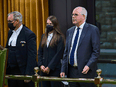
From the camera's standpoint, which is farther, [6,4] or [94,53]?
[6,4]

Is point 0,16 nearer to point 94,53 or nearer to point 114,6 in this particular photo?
point 94,53

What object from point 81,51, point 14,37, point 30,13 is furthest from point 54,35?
point 30,13

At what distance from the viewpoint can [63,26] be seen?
392 centimetres

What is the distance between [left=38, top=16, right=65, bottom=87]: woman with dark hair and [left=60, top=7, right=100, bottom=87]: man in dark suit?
34 centimetres

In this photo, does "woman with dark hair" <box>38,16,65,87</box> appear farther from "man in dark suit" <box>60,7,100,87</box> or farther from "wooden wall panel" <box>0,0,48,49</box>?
"wooden wall panel" <box>0,0,48,49</box>

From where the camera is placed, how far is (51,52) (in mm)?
2729

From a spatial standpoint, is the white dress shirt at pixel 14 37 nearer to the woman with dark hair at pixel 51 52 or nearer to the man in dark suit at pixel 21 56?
the man in dark suit at pixel 21 56

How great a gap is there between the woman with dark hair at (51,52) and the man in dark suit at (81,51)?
1.12 feet

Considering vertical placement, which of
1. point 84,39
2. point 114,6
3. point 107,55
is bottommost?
point 107,55

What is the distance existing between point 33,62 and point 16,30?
0.42 metres

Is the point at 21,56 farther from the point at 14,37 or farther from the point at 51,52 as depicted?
the point at 51,52

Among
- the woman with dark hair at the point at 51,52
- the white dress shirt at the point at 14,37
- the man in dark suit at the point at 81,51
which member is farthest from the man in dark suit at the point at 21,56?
the man in dark suit at the point at 81,51

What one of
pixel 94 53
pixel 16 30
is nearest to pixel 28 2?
pixel 16 30

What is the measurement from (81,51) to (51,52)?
551 mm
